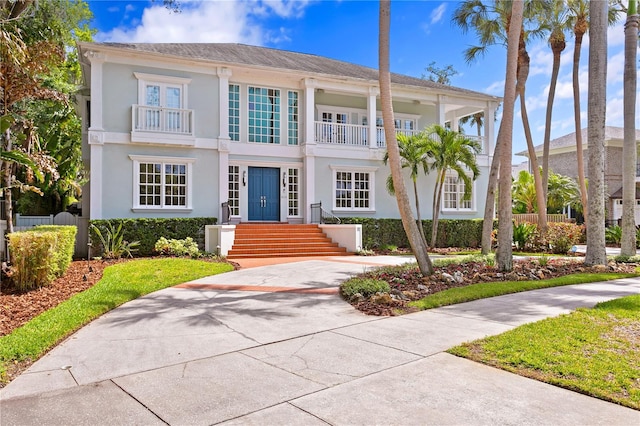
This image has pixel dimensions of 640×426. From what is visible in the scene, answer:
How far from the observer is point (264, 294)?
8461 millimetres

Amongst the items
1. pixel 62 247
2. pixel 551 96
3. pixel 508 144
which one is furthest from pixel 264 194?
pixel 551 96

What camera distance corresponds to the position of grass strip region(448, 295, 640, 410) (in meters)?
3.90

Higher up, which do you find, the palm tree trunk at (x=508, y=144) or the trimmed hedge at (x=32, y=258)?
the palm tree trunk at (x=508, y=144)

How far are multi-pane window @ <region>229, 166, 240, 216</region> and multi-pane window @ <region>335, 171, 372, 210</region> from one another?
4.31 m

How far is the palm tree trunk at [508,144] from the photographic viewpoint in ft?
35.2

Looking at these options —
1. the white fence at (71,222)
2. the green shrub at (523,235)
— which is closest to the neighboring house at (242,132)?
the white fence at (71,222)

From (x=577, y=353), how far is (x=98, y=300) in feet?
22.7

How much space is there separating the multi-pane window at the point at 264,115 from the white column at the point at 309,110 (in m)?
1.25

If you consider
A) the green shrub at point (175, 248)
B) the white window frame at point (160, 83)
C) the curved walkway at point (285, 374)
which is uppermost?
the white window frame at point (160, 83)

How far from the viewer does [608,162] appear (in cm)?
3422

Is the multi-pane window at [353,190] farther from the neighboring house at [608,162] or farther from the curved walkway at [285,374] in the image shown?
the neighboring house at [608,162]

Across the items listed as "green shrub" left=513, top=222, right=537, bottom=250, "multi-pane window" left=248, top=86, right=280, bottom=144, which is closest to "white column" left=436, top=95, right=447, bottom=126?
"green shrub" left=513, top=222, right=537, bottom=250

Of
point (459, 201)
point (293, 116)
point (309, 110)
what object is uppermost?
point (309, 110)

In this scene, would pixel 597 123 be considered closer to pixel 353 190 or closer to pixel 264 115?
pixel 353 190
